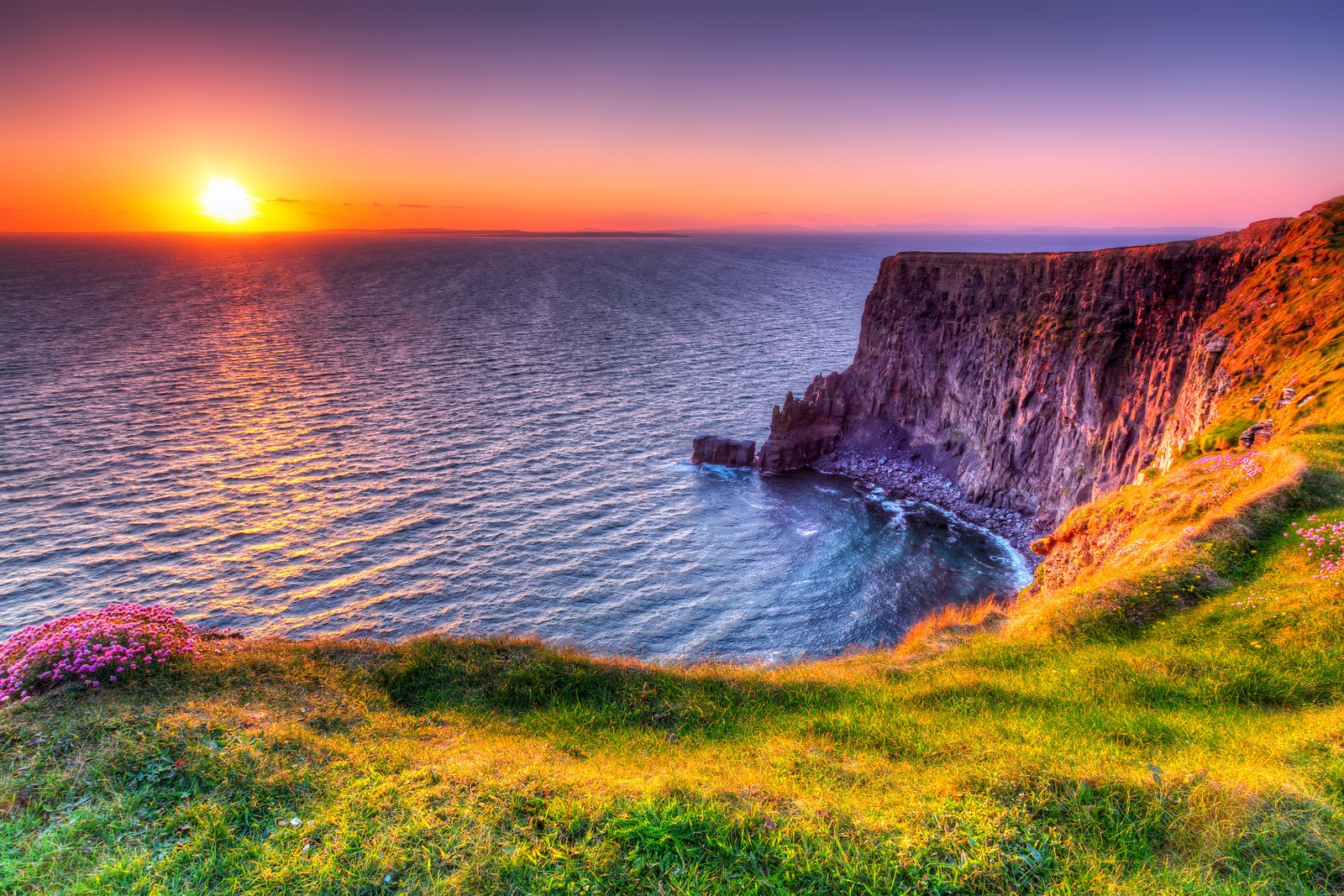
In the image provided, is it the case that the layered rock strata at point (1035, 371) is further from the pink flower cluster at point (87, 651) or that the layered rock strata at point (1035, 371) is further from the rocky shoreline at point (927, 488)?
the pink flower cluster at point (87, 651)

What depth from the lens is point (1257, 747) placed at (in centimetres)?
1106

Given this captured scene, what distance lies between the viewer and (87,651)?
49.0 feet

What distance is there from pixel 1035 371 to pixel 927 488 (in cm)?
1320

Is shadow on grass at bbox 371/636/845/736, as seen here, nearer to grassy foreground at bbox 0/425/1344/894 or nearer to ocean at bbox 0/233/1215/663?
grassy foreground at bbox 0/425/1344/894

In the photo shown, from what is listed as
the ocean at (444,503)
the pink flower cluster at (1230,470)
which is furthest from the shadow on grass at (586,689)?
the pink flower cluster at (1230,470)

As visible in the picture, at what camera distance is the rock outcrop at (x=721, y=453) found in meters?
58.2

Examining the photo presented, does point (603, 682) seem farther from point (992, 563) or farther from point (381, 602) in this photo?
point (992, 563)

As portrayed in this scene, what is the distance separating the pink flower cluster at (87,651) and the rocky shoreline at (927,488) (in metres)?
47.5

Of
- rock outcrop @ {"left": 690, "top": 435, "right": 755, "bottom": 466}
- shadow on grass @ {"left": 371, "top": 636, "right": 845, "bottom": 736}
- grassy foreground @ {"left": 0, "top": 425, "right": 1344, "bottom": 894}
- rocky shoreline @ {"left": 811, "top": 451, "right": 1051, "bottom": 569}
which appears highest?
grassy foreground @ {"left": 0, "top": 425, "right": 1344, "bottom": 894}

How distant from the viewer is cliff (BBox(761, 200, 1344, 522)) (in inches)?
1481

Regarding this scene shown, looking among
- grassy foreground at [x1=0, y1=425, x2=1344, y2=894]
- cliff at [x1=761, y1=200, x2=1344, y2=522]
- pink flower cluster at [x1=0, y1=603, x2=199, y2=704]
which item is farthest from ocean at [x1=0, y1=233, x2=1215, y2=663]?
pink flower cluster at [x1=0, y1=603, x2=199, y2=704]

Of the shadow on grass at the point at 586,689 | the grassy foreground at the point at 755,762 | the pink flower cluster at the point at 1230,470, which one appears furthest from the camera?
the pink flower cluster at the point at 1230,470

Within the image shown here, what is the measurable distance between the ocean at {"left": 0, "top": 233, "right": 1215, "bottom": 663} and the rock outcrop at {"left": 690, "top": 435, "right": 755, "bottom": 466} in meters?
1.67

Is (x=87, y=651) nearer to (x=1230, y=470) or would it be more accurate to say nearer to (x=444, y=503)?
(x=444, y=503)
